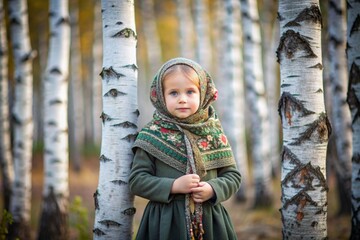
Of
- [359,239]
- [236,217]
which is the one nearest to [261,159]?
[236,217]

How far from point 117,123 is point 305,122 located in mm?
1662

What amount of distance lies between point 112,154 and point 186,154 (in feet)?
2.36

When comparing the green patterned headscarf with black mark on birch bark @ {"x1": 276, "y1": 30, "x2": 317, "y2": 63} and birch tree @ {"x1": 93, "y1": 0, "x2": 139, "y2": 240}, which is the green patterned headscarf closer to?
birch tree @ {"x1": 93, "y1": 0, "x2": 139, "y2": 240}

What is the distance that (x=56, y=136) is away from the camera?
5137 millimetres

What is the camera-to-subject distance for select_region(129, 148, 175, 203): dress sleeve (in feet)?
7.92

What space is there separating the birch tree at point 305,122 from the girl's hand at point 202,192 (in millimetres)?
812

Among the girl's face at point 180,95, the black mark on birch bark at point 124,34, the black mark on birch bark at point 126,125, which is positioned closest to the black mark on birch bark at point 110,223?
the black mark on birch bark at point 126,125

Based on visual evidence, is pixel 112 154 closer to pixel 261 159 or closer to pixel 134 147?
pixel 134 147

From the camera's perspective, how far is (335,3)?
546cm

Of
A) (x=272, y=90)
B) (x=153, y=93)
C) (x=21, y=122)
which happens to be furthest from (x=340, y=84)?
(x=21, y=122)

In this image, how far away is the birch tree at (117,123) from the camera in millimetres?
2832

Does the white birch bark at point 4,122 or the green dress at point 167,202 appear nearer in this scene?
the green dress at point 167,202

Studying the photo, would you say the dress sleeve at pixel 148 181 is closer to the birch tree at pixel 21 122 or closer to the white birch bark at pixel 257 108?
the birch tree at pixel 21 122

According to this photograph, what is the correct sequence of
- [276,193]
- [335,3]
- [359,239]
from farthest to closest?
[276,193], [335,3], [359,239]
